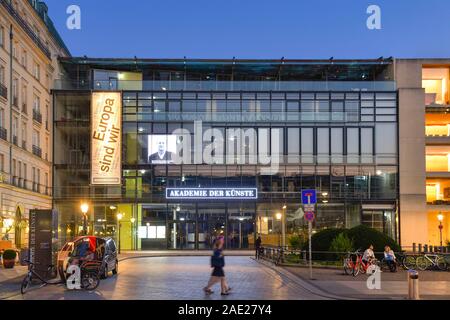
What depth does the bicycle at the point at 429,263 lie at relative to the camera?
33812 mm

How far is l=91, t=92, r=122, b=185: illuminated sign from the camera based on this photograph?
6219cm

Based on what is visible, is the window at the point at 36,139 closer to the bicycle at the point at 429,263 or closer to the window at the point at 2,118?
the window at the point at 2,118

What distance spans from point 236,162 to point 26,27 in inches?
865

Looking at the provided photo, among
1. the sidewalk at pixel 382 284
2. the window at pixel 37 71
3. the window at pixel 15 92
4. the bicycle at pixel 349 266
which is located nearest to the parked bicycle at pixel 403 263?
the sidewalk at pixel 382 284

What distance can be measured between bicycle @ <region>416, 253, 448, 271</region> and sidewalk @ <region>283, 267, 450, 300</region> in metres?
1.07

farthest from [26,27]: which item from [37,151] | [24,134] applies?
[37,151]

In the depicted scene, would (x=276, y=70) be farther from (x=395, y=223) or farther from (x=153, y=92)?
(x=395, y=223)

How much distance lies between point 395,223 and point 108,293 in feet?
154

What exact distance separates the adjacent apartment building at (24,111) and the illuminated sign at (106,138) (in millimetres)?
4735

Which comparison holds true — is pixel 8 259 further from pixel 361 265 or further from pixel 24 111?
pixel 24 111

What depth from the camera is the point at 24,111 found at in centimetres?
5750

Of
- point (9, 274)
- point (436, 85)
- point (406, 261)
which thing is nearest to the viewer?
point (9, 274)

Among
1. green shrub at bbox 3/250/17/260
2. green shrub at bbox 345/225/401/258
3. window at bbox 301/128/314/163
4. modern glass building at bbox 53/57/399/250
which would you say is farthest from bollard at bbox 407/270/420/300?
window at bbox 301/128/314/163
